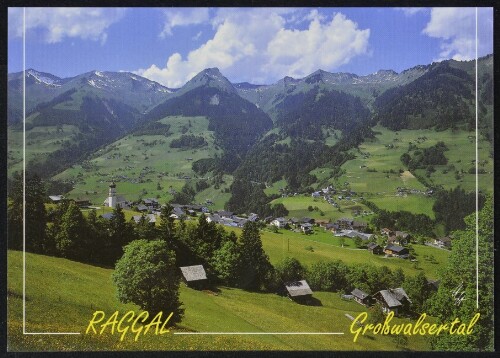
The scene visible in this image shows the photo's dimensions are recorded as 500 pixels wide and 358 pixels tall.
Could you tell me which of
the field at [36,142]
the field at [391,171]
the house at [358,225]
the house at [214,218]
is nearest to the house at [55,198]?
the field at [36,142]

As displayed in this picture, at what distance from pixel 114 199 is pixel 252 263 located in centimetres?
408

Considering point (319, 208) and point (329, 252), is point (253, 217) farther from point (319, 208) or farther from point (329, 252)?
point (329, 252)

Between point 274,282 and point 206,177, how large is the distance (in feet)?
11.5

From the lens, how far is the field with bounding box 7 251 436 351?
26.8 feet

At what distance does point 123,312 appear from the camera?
8539 millimetres

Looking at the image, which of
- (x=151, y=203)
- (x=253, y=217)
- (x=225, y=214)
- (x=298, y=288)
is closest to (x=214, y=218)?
(x=225, y=214)

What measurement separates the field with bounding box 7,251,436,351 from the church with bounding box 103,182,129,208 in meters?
1.70

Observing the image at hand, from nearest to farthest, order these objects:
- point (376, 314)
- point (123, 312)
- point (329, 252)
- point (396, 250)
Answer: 1. point (123, 312)
2. point (376, 314)
3. point (396, 250)
4. point (329, 252)

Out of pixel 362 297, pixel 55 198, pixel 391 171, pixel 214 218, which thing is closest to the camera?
pixel 55 198

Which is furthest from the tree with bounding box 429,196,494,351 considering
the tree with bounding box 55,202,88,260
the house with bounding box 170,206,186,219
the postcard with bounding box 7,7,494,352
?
the tree with bounding box 55,202,88,260

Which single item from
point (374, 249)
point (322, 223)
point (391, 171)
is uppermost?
point (391, 171)

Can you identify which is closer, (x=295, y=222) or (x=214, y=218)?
(x=214, y=218)

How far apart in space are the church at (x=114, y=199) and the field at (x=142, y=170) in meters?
0.14

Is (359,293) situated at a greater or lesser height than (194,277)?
lesser
